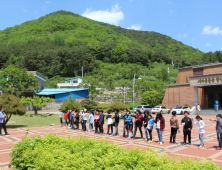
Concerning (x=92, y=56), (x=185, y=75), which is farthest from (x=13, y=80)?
(x=92, y=56)

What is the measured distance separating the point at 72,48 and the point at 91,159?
258ft

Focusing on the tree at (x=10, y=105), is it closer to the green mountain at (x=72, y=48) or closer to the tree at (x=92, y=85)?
the tree at (x=92, y=85)

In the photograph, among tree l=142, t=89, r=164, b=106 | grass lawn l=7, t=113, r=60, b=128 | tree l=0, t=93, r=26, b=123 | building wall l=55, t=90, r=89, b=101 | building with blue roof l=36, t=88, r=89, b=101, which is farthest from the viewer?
building wall l=55, t=90, r=89, b=101

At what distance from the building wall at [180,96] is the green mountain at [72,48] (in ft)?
93.8

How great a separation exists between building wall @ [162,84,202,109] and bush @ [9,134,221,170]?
97.9 ft

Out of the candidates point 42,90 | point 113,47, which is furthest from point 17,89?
point 113,47

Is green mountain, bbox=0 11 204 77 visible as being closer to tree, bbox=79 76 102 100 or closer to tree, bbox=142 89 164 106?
tree, bbox=79 76 102 100

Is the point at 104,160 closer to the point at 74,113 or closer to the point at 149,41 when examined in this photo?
the point at 74,113

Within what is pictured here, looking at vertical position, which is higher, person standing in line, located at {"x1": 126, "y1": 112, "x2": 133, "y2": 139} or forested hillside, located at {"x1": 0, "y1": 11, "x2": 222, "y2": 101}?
forested hillside, located at {"x1": 0, "y1": 11, "x2": 222, "y2": 101}

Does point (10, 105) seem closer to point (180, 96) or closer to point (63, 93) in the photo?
point (180, 96)

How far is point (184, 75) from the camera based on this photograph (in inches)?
1523

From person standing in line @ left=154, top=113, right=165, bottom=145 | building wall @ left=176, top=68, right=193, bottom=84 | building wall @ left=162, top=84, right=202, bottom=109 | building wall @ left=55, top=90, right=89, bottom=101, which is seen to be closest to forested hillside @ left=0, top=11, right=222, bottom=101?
building wall @ left=55, top=90, right=89, bottom=101

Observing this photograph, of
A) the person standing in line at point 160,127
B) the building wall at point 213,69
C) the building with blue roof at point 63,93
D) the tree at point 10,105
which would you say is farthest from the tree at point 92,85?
the person standing in line at point 160,127

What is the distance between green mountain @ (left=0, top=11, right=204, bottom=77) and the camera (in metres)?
68.1
